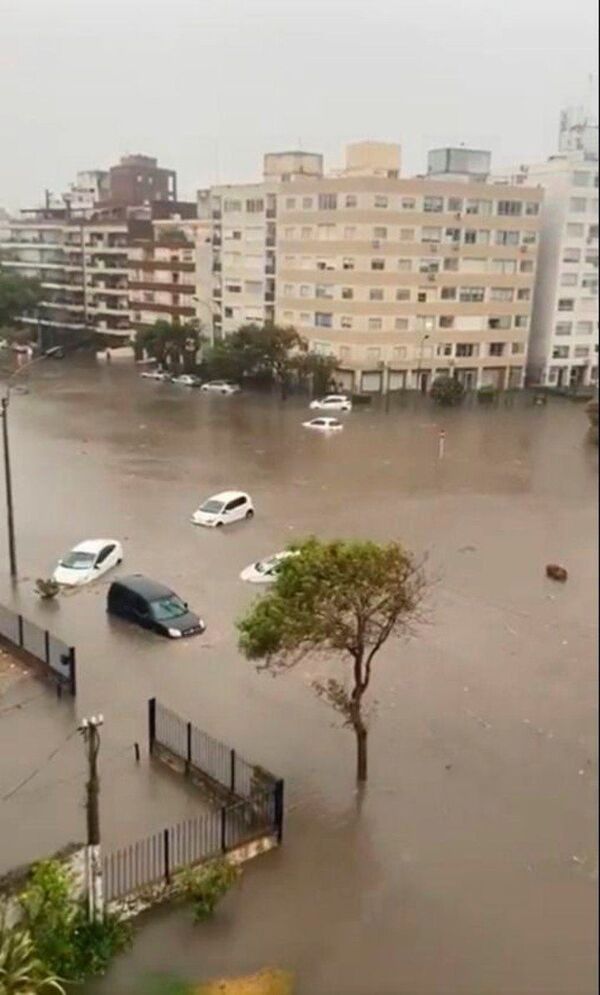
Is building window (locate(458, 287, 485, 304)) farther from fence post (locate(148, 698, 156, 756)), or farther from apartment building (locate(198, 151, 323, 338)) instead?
fence post (locate(148, 698, 156, 756))

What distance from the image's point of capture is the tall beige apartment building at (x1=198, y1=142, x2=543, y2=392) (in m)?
7.04

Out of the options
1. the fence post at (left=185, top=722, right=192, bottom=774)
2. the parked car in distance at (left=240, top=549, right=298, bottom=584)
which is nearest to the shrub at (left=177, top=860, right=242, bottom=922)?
the fence post at (left=185, top=722, right=192, bottom=774)

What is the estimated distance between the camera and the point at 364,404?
30.8 feet

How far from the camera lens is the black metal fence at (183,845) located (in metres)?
2.19

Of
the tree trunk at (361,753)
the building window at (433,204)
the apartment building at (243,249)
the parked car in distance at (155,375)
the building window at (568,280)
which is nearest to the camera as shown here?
the building window at (568,280)

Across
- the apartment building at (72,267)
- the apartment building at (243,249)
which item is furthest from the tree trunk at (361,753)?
the apartment building at (243,249)

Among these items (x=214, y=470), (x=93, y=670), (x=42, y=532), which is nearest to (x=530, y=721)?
(x=93, y=670)

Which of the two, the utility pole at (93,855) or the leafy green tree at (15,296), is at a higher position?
the leafy green tree at (15,296)

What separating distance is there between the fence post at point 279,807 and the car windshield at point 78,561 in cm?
238

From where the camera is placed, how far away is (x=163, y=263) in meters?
12.9

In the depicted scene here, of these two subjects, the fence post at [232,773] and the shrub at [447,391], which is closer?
the fence post at [232,773]

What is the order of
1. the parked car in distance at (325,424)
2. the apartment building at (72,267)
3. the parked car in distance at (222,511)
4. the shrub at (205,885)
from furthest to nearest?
1. the parked car in distance at (325,424)
2. the apartment building at (72,267)
3. the parked car in distance at (222,511)
4. the shrub at (205,885)

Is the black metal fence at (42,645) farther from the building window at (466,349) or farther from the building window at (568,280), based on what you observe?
the building window at (466,349)

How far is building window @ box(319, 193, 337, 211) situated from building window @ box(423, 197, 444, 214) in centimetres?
126
